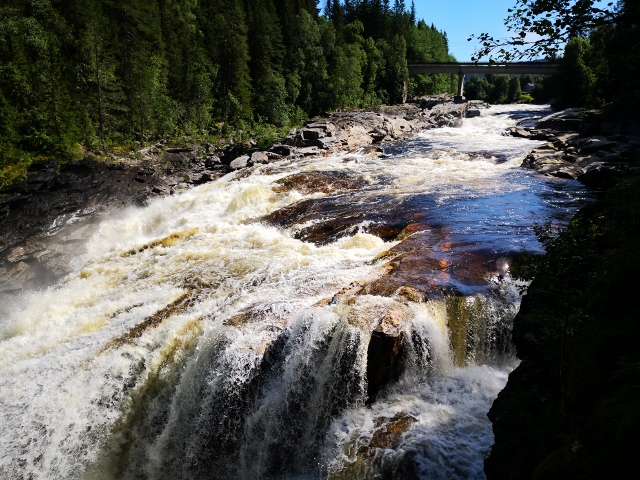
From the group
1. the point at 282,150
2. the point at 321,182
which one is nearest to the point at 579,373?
the point at 321,182

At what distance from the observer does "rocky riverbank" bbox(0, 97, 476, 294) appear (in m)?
18.7

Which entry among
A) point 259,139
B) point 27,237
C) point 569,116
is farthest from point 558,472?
point 569,116

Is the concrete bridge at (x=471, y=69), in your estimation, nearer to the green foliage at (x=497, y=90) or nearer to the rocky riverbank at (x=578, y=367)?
the green foliage at (x=497, y=90)

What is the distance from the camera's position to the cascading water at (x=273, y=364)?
295 inches

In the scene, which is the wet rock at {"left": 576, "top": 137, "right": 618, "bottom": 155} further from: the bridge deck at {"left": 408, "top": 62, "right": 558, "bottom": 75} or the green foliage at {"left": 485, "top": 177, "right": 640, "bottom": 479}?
the bridge deck at {"left": 408, "top": 62, "right": 558, "bottom": 75}

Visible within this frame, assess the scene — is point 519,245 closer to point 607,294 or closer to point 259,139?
point 607,294

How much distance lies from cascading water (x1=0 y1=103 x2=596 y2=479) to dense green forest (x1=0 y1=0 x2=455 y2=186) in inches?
594

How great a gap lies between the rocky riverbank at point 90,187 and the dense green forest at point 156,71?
1.68 meters

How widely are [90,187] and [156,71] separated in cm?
1522

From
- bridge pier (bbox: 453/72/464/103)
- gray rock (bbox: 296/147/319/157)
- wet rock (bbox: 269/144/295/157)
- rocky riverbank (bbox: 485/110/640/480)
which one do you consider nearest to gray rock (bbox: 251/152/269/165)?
wet rock (bbox: 269/144/295/157)

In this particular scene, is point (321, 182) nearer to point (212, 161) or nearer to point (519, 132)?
point (212, 161)

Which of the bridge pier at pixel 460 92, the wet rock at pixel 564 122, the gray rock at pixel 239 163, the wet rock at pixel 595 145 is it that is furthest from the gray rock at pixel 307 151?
the bridge pier at pixel 460 92

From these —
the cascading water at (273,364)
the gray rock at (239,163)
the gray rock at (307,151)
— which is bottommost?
the cascading water at (273,364)

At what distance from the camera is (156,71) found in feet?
109
